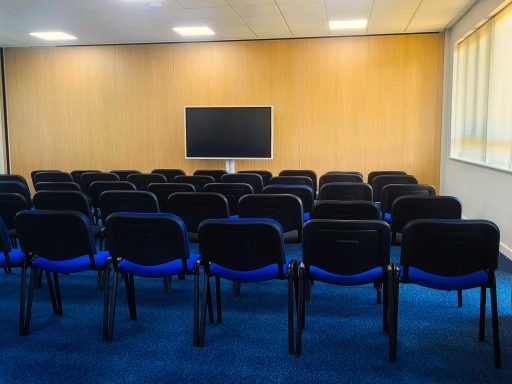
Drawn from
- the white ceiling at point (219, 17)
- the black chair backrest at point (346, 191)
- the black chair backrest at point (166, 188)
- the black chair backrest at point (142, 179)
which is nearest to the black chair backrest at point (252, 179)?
the black chair backrest at point (142, 179)

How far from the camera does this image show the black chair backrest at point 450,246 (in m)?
2.72

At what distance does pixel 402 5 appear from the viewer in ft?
24.1

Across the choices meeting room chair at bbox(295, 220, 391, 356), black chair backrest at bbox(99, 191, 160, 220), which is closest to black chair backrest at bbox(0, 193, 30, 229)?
black chair backrest at bbox(99, 191, 160, 220)

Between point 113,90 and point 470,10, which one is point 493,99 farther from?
point 113,90

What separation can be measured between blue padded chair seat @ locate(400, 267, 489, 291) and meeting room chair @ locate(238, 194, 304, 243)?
56.4 inches

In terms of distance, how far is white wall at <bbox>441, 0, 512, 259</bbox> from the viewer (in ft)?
18.8

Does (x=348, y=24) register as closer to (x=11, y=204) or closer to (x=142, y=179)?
(x=142, y=179)

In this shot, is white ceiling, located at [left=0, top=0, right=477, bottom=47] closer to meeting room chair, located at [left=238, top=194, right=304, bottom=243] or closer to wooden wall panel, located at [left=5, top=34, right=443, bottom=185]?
wooden wall panel, located at [left=5, top=34, right=443, bottom=185]

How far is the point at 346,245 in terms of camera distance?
2834 mm

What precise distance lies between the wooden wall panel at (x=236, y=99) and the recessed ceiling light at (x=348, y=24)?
0.85 meters

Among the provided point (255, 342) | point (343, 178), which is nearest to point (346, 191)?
point (343, 178)

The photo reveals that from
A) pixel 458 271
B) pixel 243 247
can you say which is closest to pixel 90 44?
pixel 243 247

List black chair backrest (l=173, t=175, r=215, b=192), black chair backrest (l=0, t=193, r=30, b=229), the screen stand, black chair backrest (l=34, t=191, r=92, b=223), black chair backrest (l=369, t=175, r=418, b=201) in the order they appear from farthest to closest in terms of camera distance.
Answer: the screen stand → black chair backrest (l=173, t=175, r=215, b=192) → black chair backrest (l=369, t=175, r=418, b=201) → black chair backrest (l=34, t=191, r=92, b=223) → black chair backrest (l=0, t=193, r=30, b=229)

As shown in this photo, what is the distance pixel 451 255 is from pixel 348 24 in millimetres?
6776
